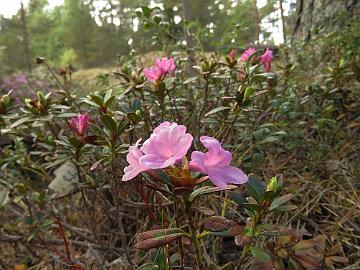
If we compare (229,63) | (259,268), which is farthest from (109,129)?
(229,63)

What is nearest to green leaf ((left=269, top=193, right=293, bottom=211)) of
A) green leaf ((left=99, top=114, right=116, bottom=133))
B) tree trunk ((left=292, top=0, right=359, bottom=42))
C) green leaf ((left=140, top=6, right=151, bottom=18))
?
green leaf ((left=99, top=114, right=116, bottom=133))

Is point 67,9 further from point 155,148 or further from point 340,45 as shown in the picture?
point 155,148

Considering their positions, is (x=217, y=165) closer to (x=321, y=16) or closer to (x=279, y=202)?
(x=279, y=202)

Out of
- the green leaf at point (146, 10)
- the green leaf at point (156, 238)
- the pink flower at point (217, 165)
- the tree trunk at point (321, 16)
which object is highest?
the green leaf at point (146, 10)

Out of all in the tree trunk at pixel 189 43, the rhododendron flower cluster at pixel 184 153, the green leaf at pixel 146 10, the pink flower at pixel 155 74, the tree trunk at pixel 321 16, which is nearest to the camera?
the rhododendron flower cluster at pixel 184 153

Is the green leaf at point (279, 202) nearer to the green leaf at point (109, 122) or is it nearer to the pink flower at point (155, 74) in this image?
the green leaf at point (109, 122)

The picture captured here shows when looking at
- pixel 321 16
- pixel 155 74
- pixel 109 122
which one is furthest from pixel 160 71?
pixel 321 16

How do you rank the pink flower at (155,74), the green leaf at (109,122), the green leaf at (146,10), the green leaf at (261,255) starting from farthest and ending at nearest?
the green leaf at (146,10)
the pink flower at (155,74)
the green leaf at (109,122)
the green leaf at (261,255)

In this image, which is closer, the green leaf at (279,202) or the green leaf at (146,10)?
the green leaf at (279,202)

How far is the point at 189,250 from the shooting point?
4.06 feet

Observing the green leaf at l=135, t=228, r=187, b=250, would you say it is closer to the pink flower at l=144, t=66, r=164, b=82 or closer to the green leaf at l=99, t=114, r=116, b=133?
the green leaf at l=99, t=114, r=116, b=133

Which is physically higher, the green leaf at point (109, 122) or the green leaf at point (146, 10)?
the green leaf at point (146, 10)

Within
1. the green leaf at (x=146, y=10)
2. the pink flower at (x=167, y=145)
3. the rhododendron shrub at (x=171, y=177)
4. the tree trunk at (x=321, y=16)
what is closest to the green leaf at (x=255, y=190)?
the rhododendron shrub at (x=171, y=177)

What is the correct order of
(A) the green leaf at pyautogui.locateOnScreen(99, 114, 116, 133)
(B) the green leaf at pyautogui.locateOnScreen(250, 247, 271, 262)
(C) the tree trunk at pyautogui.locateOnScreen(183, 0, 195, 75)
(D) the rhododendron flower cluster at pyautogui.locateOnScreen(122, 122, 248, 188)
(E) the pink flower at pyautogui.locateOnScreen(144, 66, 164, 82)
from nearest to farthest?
(D) the rhododendron flower cluster at pyautogui.locateOnScreen(122, 122, 248, 188) → (B) the green leaf at pyautogui.locateOnScreen(250, 247, 271, 262) → (A) the green leaf at pyautogui.locateOnScreen(99, 114, 116, 133) → (E) the pink flower at pyautogui.locateOnScreen(144, 66, 164, 82) → (C) the tree trunk at pyautogui.locateOnScreen(183, 0, 195, 75)
